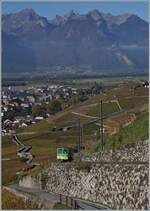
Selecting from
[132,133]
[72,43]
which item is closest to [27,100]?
[132,133]

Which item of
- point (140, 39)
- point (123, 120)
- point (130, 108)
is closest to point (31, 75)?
point (140, 39)

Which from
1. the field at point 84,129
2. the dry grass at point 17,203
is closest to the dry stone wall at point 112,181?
the dry grass at point 17,203

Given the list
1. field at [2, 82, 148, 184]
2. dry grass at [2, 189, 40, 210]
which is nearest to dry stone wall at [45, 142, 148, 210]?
dry grass at [2, 189, 40, 210]

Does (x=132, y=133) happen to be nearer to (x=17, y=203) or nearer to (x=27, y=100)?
(x=27, y=100)

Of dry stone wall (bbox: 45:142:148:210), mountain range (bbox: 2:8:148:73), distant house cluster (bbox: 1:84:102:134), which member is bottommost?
dry stone wall (bbox: 45:142:148:210)

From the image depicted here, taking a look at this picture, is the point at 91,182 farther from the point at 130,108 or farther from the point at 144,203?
the point at 130,108

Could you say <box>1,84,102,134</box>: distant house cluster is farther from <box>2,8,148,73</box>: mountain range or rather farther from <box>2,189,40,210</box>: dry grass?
<box>2,189,40,210</box>: dry grass
